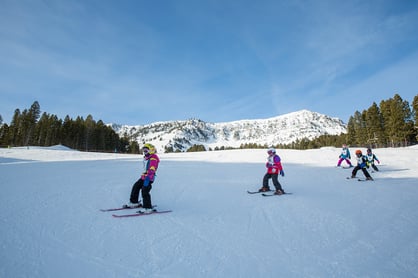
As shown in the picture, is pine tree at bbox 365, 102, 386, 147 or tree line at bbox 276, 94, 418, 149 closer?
tree line at bbox 276, 94, 418, 149

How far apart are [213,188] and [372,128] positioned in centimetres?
6240

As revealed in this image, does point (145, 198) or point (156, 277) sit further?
point (145, 198)

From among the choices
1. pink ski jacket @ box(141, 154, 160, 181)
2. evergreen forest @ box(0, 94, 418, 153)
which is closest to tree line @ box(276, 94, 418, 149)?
evergreen forest @ box(0, 94, 418, 153)

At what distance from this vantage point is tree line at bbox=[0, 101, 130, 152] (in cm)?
6031

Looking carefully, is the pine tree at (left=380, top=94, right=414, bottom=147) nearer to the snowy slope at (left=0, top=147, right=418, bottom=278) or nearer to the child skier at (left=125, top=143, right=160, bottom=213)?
the snowy slope at (left=0, top=147, right=418, bottom=278)

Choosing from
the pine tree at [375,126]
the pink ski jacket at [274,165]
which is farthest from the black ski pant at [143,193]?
the pine tree at [375,126]

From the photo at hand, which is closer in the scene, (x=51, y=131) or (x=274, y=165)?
(x=274, y=165)

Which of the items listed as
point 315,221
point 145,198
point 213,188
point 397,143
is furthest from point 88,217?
point 397,143

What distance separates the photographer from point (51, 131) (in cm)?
6412

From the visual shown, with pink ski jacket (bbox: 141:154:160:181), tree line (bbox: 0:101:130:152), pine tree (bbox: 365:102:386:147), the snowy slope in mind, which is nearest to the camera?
the snowy slope

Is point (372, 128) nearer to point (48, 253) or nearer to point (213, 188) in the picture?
point (213, 188)

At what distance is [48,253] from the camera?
11.1ft

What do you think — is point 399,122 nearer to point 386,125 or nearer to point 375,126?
point 386,125

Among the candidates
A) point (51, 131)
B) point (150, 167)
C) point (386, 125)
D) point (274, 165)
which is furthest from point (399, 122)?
point (51, 131)
